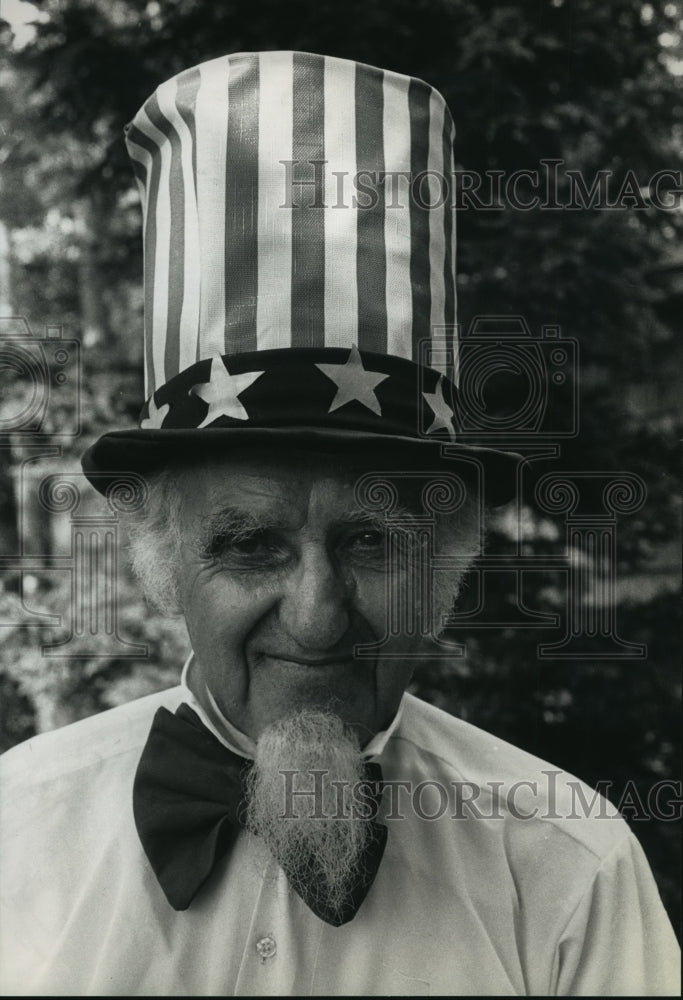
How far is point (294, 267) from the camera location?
165cm

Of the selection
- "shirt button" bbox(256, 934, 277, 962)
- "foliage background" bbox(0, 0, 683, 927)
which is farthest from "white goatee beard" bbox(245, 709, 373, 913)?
"foliage background" bbox(0, 0, 683, 927)

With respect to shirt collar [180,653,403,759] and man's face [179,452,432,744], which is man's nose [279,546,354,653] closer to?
man's face [179,452,432,744]

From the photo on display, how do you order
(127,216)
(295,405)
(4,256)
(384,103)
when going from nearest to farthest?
(295,405) → (384,103) → (4,256) → (127,216)

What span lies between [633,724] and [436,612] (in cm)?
91

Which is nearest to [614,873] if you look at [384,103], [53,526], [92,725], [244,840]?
[244,840]

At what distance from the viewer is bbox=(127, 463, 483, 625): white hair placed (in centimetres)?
176

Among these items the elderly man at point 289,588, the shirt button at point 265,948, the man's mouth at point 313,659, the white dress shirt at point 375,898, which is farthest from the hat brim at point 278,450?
the shirt button at point 265,948

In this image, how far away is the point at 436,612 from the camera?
6.10 ft

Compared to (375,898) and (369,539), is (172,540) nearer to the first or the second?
(369,539)

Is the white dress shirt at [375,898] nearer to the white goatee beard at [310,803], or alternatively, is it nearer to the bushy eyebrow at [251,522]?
the white goatee beard at [310,803]

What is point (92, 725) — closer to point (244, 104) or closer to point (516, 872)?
point (516, 872)

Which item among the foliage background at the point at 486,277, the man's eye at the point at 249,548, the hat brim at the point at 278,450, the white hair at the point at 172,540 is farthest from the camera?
the foliage background at the point at 486,277

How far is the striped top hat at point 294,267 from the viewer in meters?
1.61

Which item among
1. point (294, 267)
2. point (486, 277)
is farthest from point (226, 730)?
point (486, 277)
